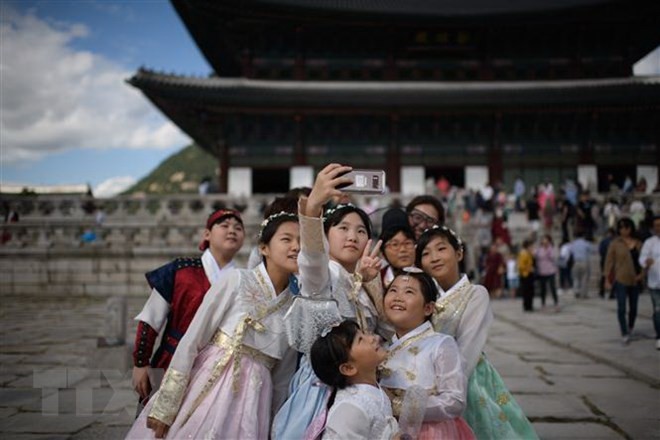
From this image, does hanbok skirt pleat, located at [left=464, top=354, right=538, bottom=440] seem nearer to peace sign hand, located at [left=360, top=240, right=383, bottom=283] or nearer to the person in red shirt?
peace sign hand, located at [left=360, top=240, right=383, bottom=283]

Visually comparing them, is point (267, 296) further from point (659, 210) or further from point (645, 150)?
point (645, 150)

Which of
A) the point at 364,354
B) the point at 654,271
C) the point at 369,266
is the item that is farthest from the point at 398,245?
the point at 654,271

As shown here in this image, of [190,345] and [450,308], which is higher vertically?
[450,308]

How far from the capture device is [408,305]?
2.54 meters

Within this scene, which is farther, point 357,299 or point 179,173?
point 179,173

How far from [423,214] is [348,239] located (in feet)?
3.78

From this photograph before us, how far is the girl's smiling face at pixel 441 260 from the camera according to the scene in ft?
9.38

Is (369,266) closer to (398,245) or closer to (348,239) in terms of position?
(348,239)

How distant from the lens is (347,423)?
207cm

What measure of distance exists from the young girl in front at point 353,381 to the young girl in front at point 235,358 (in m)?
0.36

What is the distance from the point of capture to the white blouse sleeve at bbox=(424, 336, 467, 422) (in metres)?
2.34

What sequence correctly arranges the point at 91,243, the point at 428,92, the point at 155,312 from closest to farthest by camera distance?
the point at 155,312, the point at 91,243, the point at 428,92

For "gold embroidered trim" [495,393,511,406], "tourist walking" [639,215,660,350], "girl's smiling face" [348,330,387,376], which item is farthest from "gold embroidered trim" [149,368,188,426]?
"tourist walking" [639,215,660,350]

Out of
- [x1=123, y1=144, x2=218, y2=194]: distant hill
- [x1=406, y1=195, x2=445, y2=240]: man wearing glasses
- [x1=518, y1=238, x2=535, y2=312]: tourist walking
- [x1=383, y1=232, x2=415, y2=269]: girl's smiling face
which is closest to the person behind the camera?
[x1=383, y1=232, x2=415, y2=269]: girl's smiling face
